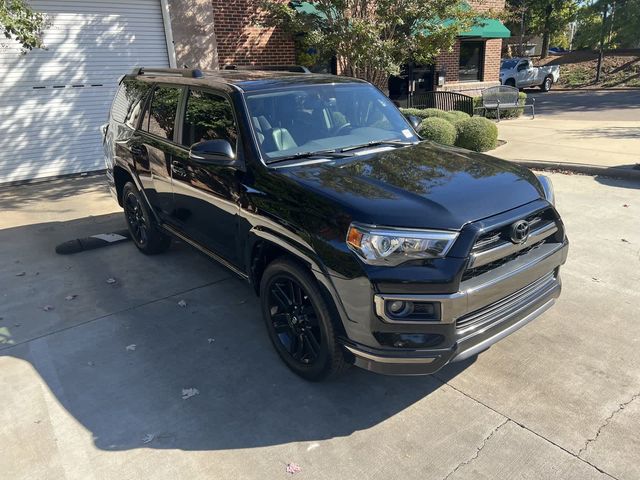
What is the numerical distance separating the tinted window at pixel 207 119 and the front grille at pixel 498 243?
1.88 meters

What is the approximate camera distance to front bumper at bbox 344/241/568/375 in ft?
8.77

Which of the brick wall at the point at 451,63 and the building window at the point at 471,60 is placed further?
the building window at the point at 471,60

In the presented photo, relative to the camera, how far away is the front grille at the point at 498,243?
107 inches

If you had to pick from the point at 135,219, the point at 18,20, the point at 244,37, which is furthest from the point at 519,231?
the point at 244,37

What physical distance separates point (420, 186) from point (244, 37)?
393 inches

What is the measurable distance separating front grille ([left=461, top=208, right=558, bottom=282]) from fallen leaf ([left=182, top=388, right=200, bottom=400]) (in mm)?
1862

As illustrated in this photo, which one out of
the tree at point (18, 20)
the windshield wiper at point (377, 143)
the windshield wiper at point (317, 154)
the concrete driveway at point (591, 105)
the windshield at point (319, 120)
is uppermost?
the tree at point (18, 20)

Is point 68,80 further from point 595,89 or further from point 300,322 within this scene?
point 595,89

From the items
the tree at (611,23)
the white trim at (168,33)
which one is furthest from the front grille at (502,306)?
the tree at (611,23)

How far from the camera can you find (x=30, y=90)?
9.36m

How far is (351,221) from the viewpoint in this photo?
8.92ft

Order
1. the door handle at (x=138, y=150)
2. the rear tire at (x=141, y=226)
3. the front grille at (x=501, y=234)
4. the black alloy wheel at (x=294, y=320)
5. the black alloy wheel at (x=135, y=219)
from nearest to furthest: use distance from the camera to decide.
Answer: the front grille at (x=501, y=234), the black alloy wheel at (x=294, y=320), the door handle at (x=138, y=150), the rear tire at (x=141, y=226), the black alloy wheel at (x=135, y=219)

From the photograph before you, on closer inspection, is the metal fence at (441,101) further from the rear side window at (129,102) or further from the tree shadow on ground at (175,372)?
the tree shadow on ground at (175,372)

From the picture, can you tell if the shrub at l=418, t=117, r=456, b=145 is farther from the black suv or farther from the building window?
the building window
